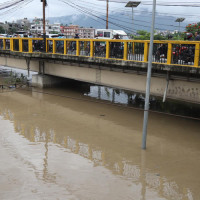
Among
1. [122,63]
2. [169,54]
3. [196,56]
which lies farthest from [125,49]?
[196,56]

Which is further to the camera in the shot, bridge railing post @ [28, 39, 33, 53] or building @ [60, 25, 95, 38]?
building @ [60, 25, 95, 38]

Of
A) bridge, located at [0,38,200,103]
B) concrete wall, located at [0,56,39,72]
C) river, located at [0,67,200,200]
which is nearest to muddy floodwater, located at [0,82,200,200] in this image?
river, located at [0,67,200,200]

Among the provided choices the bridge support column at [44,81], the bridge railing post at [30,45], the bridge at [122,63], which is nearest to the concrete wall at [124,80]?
the bridge at [122,63]

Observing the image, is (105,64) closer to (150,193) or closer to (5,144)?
(5,144)

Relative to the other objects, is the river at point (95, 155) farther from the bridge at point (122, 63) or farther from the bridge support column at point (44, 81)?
the bridge support column at point (44, 81)

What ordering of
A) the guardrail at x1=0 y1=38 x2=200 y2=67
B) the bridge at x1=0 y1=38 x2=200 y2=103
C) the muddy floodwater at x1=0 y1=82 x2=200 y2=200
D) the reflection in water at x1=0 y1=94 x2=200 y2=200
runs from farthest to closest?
the bridge at x1=0 y1=38 x2=200 y2=103
the guardrail at x1=0 y1=38 x2=200 y2=67
the reflection in water at x1=0 y1=94 x2=200 y2=200
the muddy floodwater at x1=0 y1=82 x2=200 y2=200

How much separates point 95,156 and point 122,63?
4868mm

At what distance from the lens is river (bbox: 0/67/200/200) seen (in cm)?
642

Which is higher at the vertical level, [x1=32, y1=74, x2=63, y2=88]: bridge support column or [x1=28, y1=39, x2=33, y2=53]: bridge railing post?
[x1=28, y1=39, x2=33, y2=53]: bridge railing post

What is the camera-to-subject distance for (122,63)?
38.8 feet

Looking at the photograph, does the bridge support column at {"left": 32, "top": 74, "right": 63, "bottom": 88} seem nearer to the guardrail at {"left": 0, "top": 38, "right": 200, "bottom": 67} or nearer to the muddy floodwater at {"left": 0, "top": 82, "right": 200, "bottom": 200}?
the guardrail at {"left": 0, "top": 38, "right": 200, "bottom": 67}

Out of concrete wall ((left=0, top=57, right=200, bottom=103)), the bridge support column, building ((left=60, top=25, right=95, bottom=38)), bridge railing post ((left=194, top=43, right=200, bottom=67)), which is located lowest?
the bridge support column

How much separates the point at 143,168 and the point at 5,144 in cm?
455

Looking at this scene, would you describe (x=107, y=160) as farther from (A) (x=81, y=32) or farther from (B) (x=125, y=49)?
(A) (x=81, y=32)
